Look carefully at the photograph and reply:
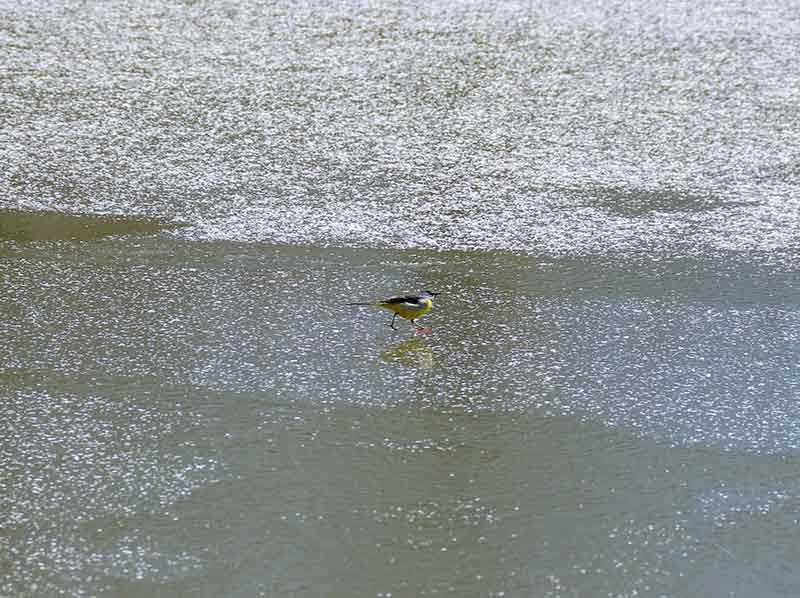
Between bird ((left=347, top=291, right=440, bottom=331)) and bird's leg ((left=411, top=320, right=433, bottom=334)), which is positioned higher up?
bird ((left=347, top=291, right=440, bottom=331))

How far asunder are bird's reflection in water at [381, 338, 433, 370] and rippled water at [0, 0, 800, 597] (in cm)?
4

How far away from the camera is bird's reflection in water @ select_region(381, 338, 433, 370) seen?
346 cm

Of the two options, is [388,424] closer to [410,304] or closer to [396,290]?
[410,304]

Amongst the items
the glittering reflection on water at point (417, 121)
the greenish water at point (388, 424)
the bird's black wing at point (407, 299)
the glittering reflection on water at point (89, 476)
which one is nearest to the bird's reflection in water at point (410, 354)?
the greenish water at point (388, 424)

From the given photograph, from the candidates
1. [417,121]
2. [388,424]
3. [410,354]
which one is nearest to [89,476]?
[388,424]

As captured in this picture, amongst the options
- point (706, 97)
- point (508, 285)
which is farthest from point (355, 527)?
point (706, 97)

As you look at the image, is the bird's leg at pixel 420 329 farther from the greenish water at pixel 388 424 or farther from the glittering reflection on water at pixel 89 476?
the glittering reflection on water at pixel 89 476

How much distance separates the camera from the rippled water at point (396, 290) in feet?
8.36

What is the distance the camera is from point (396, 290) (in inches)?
155

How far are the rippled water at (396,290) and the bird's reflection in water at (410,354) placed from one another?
4 cm

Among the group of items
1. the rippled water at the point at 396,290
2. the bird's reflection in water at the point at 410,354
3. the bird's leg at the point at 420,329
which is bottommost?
the bird's leg at the point at 420,329

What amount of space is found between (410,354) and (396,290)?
1.53 feet

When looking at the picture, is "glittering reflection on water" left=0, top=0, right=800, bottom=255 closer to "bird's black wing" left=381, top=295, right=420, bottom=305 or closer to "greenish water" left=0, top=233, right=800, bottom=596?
"greenish water" left=0, top=233, right=800, bottom=596

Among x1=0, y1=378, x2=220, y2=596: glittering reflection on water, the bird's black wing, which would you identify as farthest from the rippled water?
the bird's black wing
